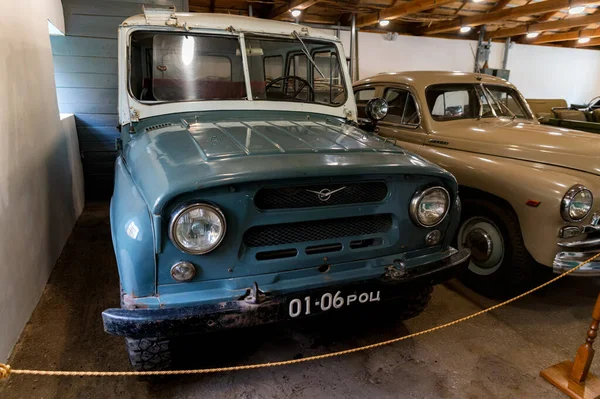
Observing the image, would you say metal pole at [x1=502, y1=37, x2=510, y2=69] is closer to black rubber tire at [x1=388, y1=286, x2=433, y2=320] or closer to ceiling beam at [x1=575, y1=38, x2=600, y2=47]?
ceiling beam at [x1=575, y1=38, x2=600, y2=47]

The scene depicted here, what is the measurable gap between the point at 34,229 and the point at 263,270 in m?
1.98

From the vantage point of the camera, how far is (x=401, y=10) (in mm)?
8438

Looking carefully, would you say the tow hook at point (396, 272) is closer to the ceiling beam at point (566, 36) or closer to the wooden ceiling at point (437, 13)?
the wooden ceiling at point (437, 13)

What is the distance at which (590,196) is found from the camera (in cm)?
258

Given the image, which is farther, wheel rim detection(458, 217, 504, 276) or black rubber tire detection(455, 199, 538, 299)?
wheel rim detection(458, 217, 504, 276)

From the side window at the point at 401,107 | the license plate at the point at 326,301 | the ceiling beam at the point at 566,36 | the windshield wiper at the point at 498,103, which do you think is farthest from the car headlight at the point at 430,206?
the ceiling beam at the point at 566,36

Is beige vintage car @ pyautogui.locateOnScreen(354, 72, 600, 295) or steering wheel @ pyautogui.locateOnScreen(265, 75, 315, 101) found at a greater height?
steering wheel @ pyautogui.locateOnScreen(265, 75, 315, 101)

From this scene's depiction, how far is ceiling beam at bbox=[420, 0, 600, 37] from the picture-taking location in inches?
306

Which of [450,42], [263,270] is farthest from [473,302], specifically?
[450,42]

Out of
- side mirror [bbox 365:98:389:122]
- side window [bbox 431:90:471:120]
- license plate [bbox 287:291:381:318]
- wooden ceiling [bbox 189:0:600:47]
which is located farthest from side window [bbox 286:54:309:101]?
wooden ceiling [bbox 189:0:600:47]

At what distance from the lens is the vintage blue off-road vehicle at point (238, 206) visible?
1.61 metres

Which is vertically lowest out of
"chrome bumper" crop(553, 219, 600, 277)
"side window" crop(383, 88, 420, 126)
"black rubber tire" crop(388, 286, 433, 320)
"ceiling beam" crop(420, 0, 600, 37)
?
"black rubber tire" crop(388, 286, 433, 320)

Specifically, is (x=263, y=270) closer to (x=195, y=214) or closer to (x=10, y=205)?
(x=195, y=214)

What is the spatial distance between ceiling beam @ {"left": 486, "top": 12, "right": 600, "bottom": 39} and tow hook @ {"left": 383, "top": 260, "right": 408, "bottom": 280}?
10.3 metres
